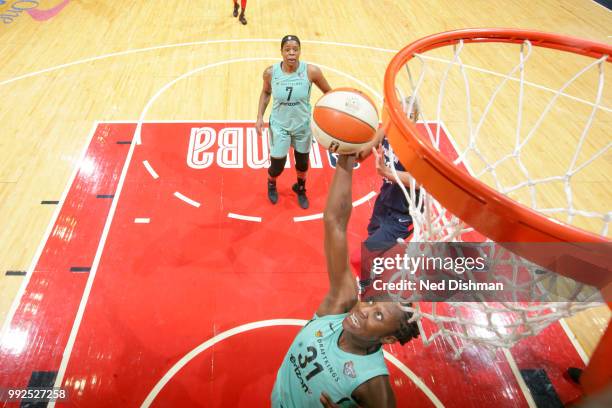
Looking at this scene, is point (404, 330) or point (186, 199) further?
point (186, 199)

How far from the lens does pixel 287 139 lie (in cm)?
452

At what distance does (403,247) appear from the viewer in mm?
3713

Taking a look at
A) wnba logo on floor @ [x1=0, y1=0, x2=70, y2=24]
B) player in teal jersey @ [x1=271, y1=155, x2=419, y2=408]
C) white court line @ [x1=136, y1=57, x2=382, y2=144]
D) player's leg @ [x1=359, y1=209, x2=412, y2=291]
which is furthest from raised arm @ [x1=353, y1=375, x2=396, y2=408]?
wnba logo on floor @ [x1=0, y1=0, x2=70, y2=24]

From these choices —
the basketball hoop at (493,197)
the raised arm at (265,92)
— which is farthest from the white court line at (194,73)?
the raised arm at (265,92)

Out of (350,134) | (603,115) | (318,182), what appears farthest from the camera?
(603,115)

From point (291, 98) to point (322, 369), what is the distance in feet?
9.26

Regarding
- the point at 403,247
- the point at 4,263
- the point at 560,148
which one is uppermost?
the point at 403,247

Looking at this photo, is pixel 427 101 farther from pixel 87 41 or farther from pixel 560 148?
pixel 87 41

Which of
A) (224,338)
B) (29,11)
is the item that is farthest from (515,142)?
(29,11)

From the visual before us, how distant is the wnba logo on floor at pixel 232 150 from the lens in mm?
5516

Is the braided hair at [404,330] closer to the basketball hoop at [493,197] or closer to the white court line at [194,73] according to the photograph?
the basketball hoop at [493,197]

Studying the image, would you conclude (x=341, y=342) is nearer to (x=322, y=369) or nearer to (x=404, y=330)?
(x=322, y=369)

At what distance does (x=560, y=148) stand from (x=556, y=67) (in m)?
2.73

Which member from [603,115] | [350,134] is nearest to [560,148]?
→ [603,115]
